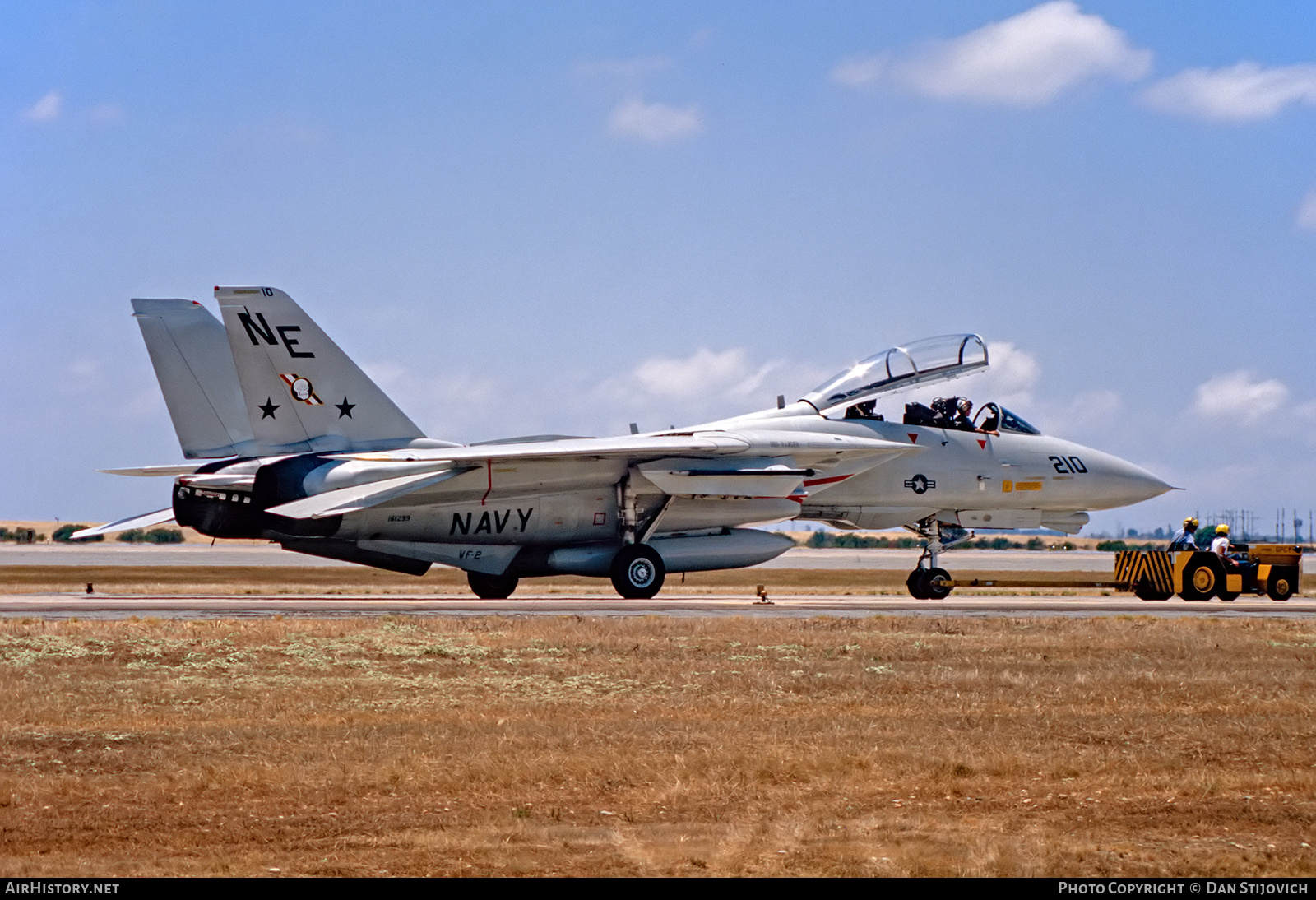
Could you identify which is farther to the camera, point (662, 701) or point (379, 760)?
point (662, 701)

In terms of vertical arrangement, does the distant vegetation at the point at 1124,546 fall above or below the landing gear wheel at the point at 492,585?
above

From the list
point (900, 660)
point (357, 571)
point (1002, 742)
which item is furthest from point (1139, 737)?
point (357, 571)

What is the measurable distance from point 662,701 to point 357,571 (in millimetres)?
37432

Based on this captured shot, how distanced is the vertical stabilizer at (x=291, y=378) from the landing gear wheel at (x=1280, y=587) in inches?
666

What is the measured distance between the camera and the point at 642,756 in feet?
28.9

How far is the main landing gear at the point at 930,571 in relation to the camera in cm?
2588

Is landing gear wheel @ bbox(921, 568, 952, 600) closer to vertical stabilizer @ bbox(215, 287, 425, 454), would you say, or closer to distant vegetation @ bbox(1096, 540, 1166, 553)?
vertical stabilizer @ bbox(215, 287, 425, 454)

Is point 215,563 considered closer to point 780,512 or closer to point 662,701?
point 780,512

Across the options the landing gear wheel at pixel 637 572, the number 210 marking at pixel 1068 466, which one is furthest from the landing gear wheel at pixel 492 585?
the number 210 marking at pixel 1068 466

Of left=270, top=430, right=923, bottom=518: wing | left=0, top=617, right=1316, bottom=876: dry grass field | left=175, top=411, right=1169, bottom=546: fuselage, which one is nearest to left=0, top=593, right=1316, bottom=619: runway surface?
left=175, top=411, right=1169, bottom=546: fuselage

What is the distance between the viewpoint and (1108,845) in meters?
6.66

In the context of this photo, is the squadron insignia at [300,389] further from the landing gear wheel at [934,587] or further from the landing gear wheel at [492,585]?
the landing gear wheel at [934,587]

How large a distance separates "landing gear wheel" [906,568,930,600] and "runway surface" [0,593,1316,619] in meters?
0.35

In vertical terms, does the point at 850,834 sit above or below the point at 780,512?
below
